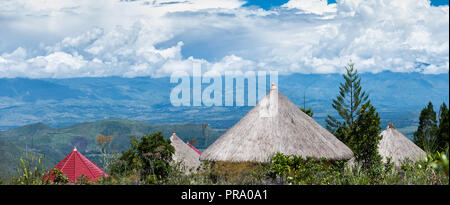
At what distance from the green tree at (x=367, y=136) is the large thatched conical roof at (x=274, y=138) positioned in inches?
314

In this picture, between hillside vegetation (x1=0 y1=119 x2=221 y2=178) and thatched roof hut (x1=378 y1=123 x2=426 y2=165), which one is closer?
thatched roof hut (x1=378 y1=123 x2=426 y2=165)

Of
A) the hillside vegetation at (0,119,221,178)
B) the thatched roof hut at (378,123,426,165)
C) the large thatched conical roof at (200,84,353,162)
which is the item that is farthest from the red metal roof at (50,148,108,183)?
the hillside vegetation at (0,119,221,178)

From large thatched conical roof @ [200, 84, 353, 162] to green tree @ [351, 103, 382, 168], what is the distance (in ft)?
26.1

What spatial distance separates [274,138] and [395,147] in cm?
1193

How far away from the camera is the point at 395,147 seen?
23266 mm

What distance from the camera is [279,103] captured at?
49.1ft

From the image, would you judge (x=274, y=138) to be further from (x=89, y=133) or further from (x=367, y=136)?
(x=89, y=133)

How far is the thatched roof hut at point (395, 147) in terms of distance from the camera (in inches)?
894

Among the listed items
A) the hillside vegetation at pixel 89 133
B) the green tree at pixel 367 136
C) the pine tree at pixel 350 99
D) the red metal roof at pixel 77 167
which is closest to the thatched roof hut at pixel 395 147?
the green tree at pixel 367 136

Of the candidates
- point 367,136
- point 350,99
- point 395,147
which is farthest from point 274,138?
point 350,99

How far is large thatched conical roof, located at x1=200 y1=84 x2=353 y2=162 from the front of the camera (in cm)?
Result: 1334

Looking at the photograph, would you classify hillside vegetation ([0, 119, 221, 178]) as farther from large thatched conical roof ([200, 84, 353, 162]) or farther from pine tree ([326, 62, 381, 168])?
large thatched conical roof ([200, 84, 353, 162])
